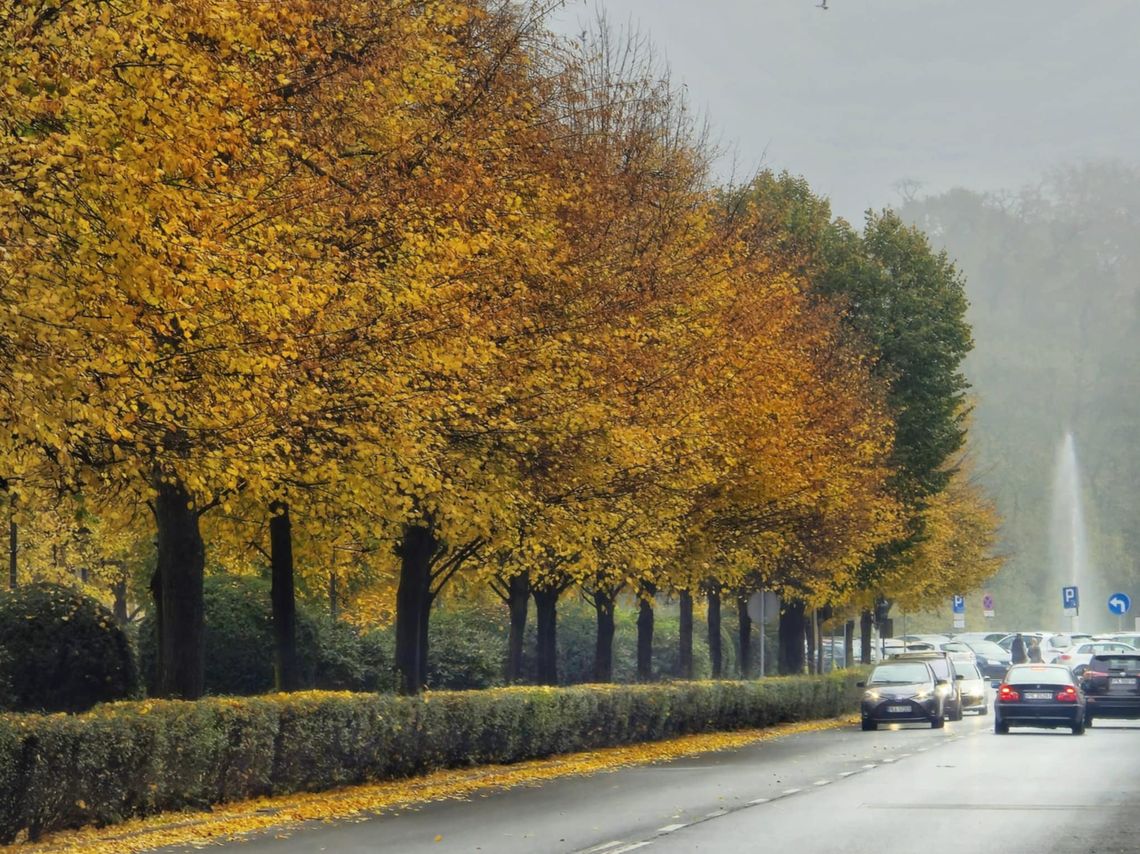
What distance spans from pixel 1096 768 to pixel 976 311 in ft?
560

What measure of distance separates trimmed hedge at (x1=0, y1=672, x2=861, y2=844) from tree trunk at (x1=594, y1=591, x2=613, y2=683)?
608 cm

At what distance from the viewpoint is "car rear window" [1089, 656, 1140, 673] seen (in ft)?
135

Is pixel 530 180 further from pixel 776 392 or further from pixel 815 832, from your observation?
pixel 776 392

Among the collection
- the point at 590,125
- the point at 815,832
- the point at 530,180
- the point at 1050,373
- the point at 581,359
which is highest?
the point at 1050,373

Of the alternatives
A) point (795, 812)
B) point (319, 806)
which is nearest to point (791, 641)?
point (795, 812)

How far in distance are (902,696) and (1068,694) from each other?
4.20 meters

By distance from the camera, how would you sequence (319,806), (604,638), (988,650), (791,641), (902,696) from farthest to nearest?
(988,650)
(791,641)
(902,696)
(604,638)
(319,806)

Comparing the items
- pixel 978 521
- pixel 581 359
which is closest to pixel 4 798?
pixel 581 359

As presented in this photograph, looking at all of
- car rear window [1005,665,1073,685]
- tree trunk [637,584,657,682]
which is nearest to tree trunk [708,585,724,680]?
tree trunk [637,584,657,682]

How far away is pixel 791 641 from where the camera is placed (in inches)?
2096

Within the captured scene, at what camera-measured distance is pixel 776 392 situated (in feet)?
122

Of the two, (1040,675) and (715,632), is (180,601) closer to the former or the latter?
(1040,675)

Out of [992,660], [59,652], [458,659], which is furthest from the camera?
[992,660]

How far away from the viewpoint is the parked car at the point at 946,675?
144 ft
